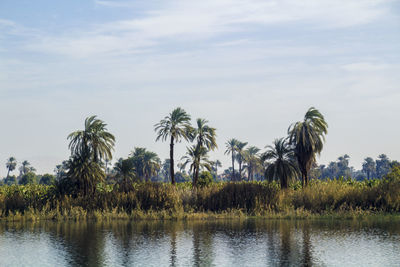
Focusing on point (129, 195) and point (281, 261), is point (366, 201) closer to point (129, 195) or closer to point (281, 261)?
point (129, 195)

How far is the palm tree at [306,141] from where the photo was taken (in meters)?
52.6

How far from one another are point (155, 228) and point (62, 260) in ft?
41.5

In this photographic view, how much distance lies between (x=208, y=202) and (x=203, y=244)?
58.7 feet

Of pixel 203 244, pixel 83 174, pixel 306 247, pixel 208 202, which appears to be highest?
pixel 83 174

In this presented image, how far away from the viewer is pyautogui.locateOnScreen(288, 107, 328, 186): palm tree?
173 ft

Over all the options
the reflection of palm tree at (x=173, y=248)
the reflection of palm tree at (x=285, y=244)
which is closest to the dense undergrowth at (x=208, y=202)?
the reflection of palm tree at (x=285, y=244)

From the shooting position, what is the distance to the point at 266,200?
4400 centimetres

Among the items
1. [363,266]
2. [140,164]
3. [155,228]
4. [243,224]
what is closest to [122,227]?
[155,228]

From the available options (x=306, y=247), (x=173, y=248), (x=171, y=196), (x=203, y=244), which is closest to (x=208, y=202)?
(x=171, y=196)

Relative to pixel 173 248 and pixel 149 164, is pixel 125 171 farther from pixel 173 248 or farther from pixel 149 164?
pixel 149 164

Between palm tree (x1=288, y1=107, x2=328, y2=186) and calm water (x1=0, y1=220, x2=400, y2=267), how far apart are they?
15.8m

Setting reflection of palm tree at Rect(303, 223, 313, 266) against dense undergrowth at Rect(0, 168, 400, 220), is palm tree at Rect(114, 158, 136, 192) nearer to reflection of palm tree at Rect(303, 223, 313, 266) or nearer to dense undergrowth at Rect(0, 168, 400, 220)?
dense undergrowth at Rect(0, 168, 400, 220)

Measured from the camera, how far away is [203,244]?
87.7 feet

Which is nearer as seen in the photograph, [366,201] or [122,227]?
[122,227]
